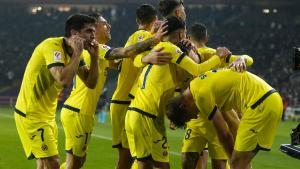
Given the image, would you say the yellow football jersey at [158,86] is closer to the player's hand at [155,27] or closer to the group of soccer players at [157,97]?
the group of soccer players at [157,97]

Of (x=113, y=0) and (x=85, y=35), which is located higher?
(x=85, y=35)

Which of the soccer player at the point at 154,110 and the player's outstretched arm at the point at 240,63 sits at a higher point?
the player's outstretched arm at the point at 240,63

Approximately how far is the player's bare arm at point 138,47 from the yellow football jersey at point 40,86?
0.85 metres

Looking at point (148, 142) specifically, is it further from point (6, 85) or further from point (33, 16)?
point (33, 16)

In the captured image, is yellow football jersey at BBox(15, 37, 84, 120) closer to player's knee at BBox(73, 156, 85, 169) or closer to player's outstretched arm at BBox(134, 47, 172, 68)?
player's outstretched arm at BBox(134, 47, 172, 68)

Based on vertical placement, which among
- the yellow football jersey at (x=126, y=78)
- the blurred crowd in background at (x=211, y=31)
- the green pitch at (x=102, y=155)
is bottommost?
the blurred crowd in background at (x=211, y=31)

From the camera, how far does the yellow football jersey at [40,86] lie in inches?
290

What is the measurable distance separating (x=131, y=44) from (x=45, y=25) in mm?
46063

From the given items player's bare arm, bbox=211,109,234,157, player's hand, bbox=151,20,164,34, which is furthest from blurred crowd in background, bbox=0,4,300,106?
player's bare arm, bbox=211,109,234,157

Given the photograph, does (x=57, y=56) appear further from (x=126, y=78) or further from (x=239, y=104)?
(x=239, y=104)

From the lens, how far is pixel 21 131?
7578 mm

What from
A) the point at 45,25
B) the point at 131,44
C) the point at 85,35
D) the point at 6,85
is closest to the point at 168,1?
the point at 131,44

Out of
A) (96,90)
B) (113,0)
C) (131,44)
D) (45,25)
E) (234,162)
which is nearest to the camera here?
(234,162)

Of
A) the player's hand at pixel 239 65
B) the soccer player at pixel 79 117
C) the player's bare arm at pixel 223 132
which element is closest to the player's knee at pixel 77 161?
the soccer player at pixel 79 117
